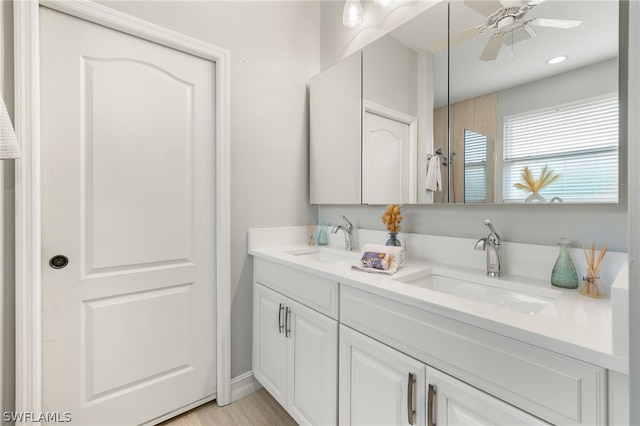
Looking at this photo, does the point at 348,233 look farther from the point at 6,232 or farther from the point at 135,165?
the point at 6,232

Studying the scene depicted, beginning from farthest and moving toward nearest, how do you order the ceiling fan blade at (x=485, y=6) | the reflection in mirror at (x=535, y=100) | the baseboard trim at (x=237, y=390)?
the baseboard trim at (x=237, y=390), the ceiling fan blade at (x=485, y=6), the reflection in mirror at (x=535, y=100)

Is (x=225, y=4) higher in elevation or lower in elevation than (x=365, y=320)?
higher

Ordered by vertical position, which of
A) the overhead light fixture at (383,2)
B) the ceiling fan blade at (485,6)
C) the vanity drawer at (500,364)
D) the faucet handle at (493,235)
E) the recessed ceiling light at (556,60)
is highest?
the overhead light fixture at (383,2)

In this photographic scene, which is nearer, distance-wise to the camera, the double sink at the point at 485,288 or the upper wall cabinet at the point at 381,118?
the double sink at the point at 485,288

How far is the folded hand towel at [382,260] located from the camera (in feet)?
4.08

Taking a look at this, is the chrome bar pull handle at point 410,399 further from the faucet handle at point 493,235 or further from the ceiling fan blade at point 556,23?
the ceiling fan blade at point 556,23

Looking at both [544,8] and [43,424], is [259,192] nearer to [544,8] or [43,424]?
[43,424]

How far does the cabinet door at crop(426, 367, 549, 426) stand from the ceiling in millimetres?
1114

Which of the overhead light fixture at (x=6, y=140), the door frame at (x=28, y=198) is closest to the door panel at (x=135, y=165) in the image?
the door frame at (x=28, y=198)

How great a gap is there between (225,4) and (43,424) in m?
2.27

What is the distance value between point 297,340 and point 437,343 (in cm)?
76

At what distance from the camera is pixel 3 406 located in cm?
121

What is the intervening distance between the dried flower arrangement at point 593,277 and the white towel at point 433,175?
0.60 metres

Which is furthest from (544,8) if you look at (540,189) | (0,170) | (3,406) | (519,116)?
(3,406)
